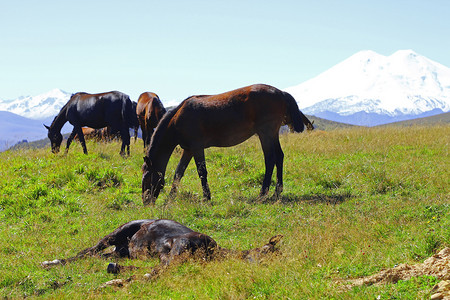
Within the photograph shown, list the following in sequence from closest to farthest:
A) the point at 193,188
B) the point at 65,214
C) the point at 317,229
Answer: the point at 317,229 → the point at 65,214 → the point at 193,188

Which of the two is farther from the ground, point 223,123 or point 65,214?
point 223,123

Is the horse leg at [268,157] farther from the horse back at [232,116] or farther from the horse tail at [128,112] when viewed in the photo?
the horse tail at [128,112]

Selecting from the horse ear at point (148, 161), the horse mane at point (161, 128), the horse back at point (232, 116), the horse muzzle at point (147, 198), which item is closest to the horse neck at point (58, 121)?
the horse mane at point (161, 128)

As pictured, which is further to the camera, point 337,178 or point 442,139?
point 442,139

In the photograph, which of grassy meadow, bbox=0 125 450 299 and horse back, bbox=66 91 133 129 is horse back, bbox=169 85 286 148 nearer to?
grassy meadow, bbox=0 125 450 299

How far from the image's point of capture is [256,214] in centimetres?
901

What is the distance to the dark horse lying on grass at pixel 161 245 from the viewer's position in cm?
626

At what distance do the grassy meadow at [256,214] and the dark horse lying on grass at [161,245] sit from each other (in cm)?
23

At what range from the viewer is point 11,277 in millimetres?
6281

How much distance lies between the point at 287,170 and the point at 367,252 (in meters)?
6.57

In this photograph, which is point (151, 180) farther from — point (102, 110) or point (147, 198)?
point (102, 110)

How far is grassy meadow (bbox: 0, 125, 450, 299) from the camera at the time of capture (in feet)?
17.5

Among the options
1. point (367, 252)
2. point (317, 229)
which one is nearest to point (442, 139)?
point (317, 229)

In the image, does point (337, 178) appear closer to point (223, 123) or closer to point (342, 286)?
point (223, 123)
